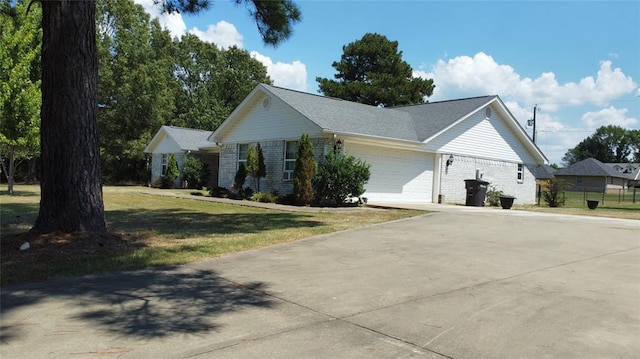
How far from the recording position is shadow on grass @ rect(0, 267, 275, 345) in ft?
14.0

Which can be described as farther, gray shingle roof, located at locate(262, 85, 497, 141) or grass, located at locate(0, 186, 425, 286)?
gray shingle roof, located at locate(262, 85, 497, 141)

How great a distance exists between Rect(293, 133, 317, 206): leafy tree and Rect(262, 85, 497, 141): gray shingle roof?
1.05 meters

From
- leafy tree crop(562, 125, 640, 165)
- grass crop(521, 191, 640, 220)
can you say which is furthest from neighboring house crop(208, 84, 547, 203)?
leafy tree crop(562, 125, 640, 165)

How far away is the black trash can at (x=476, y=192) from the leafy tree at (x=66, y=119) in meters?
16.7

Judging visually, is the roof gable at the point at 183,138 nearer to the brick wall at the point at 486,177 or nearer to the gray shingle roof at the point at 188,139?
the gray shingle roof at the point at 188,139

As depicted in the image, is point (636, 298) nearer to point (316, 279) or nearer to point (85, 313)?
point (316, 279)

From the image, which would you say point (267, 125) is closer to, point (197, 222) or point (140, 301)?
point (197, 222)

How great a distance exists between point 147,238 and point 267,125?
13.8 metres

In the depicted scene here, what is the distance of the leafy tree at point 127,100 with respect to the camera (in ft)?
124

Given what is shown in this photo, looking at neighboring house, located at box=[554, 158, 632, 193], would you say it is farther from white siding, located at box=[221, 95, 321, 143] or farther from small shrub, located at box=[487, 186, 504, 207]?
white siding, located at box=[221, 95, 321, 143]

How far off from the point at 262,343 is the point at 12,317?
246 cm

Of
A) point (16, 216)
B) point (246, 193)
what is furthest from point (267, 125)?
point (16, 216)

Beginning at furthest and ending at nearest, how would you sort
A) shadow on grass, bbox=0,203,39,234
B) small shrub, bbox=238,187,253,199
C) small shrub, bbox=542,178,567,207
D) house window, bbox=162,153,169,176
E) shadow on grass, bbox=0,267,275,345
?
house window, bbox=162,153,169,176 < small shrub, bbox=542,178,567,207 < small shrub, bbox=238,187,253,199 < shadow on grass, bbox=0,203,39,234 < shadow on grass, bbox=0,267,275,345

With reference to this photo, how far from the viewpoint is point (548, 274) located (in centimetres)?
668
